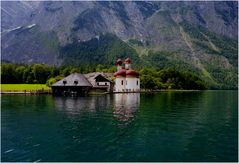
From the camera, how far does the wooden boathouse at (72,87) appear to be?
108 m

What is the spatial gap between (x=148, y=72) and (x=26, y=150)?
14486cm

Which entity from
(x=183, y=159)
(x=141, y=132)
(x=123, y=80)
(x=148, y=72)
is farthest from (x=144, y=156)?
(x=148, y=72)

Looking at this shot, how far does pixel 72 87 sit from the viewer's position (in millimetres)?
108625

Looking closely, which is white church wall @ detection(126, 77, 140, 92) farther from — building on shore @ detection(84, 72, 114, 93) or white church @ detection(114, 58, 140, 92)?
building on shore @ detection(84, 72, 114, 93)

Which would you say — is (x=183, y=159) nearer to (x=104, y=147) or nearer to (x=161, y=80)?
(x=104, y=147)

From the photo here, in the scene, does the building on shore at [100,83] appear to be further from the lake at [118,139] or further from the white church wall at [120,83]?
the lake at [118,139]

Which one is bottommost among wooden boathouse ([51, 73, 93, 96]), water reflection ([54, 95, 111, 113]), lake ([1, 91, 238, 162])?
lake ([1, 91, 238, 162])

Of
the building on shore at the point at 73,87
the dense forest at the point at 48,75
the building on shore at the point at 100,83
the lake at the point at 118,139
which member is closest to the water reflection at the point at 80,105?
the lake at the point at 118,139

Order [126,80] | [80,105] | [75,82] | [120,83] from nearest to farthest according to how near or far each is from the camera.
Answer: [80,105]
[75,82]
[120,83]
[126,80]

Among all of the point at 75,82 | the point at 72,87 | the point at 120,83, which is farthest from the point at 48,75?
the point at 75,82

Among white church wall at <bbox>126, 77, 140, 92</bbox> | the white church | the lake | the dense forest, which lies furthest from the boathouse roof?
the lake

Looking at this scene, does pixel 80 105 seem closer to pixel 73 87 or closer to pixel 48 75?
pixel 73 87

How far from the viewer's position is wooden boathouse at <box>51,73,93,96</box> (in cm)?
10750

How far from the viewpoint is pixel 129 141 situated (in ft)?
96.3
